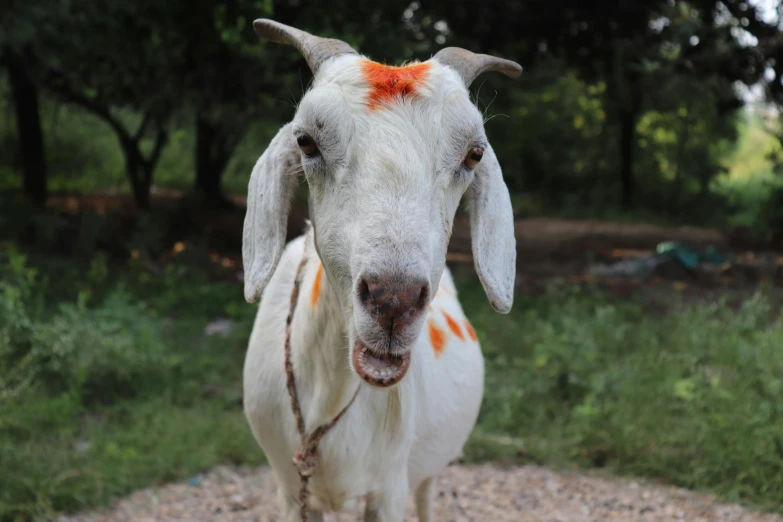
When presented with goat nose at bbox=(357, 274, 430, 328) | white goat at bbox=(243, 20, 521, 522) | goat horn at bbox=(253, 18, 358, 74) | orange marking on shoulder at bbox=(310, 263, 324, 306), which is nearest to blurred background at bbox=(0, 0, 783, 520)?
white goat at bbox=(243, 20, 521, 522)

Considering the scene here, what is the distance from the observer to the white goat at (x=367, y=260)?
2.23 metres

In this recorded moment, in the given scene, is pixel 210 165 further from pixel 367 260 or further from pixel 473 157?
pixel 367 260

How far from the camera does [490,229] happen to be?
2695mm

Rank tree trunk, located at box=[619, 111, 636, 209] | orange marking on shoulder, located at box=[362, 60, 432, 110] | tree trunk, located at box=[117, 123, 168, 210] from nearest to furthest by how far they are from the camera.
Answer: orange marking on shoulder, located at box=[362, 60, 432, 110] → tree trunk, located at box=[117, 123, 168, 210] → tree trunk, located at box=[619, 111, 636, 209]

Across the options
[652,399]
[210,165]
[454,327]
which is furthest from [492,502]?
[210,165]

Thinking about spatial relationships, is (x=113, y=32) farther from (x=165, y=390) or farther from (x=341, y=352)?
(x=341, y=352)

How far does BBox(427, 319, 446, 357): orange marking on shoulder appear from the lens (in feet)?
11.6

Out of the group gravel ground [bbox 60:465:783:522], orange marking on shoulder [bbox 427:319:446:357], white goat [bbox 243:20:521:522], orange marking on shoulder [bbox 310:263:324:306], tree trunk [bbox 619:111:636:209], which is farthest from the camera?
tree trunk [bbox 619:111:636:209]

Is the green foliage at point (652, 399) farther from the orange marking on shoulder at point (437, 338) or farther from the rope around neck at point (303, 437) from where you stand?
the rope around neck at point (303, 437)

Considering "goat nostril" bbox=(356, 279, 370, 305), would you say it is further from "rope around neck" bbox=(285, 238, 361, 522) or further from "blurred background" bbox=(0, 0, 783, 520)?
"blurred background" bbox=(0, 0, 783, 520)

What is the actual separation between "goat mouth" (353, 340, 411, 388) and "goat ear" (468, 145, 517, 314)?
0.48 m

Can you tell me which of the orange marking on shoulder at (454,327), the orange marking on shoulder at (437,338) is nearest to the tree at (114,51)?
the orange marking on shoulder at (454,327)

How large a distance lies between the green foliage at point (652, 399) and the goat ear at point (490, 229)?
3.09 meters

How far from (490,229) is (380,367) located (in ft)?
2.11
